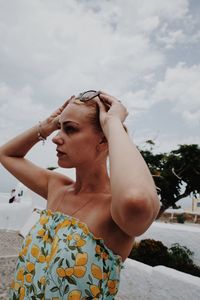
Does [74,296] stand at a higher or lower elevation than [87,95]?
lower

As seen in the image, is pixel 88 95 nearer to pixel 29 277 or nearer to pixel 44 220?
pixel 44 220

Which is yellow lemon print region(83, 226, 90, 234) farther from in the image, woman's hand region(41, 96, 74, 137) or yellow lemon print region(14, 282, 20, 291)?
woman's hand region(41, 96, 74, 137)

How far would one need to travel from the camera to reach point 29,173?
5.73 feet

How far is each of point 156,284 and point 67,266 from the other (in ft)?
12.6

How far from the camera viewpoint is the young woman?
929mm

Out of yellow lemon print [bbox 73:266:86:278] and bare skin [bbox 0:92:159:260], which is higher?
bare skin [bbox 0:92:159:260]

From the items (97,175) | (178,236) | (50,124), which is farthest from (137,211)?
(178,236)

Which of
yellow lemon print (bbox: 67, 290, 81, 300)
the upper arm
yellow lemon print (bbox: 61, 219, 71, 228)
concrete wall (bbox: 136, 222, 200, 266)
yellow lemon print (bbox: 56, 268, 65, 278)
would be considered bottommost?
concrete wall (bbox: 136, 222, 200, 266)

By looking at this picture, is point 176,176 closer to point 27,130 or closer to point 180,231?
point 180,231

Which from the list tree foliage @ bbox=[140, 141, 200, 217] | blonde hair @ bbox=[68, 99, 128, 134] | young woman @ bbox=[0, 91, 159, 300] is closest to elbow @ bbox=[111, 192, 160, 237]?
young woman @ bbox=[0, 91, 159, 300]

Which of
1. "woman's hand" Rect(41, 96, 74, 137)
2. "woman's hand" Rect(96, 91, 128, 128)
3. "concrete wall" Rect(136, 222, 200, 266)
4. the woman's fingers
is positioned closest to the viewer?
"woman's hand" Rect(96, 91, 128, 128)

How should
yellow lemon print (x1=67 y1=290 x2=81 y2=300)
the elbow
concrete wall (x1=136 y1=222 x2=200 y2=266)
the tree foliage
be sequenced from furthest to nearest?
the tree foliage < concrete wall (x1=136 y1=222 x2=200 y2=266) < yellow lemon print (x1=67 y1=290 x2=81 y2=300) < the elbow

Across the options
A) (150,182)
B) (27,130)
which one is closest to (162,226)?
(27,130)

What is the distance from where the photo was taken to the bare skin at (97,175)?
0.91m
